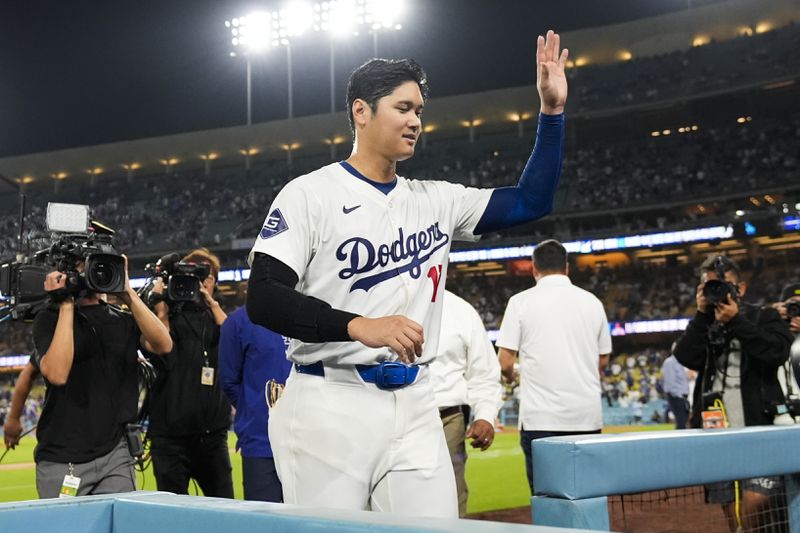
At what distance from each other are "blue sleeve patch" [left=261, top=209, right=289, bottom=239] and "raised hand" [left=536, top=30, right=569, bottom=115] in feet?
2.96

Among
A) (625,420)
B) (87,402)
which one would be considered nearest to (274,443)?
(87,402)

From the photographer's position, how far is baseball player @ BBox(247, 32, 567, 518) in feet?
7.28

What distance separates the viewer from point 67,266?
423 cm

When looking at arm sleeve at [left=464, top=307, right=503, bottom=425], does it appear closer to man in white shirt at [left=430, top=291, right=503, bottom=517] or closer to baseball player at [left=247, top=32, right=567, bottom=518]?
man in white shirt at [left=430, top=291, right=503, bottom=517]

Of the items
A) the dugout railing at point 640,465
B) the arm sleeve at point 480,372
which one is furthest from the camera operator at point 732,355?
the dugout railing at point 640,465

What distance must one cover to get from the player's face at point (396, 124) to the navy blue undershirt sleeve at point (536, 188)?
368 mm

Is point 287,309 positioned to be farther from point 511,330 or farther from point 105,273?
point 511,330

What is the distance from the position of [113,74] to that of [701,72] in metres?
25.3

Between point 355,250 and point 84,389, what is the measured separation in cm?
238

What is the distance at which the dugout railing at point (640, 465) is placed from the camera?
6.25 ft

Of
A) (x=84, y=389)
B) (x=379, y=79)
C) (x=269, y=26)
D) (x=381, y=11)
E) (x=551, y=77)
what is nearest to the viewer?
(x=379, y=79)

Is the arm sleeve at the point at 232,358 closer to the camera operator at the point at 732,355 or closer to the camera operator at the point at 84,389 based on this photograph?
the camera operator at the point at 84,389

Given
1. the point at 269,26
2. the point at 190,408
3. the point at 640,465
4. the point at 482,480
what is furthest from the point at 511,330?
the point at 269,26

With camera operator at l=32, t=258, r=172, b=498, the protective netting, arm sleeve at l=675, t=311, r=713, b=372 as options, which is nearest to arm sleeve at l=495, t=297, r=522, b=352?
arm sleeve at l=675, t=311, r=713, b=372
